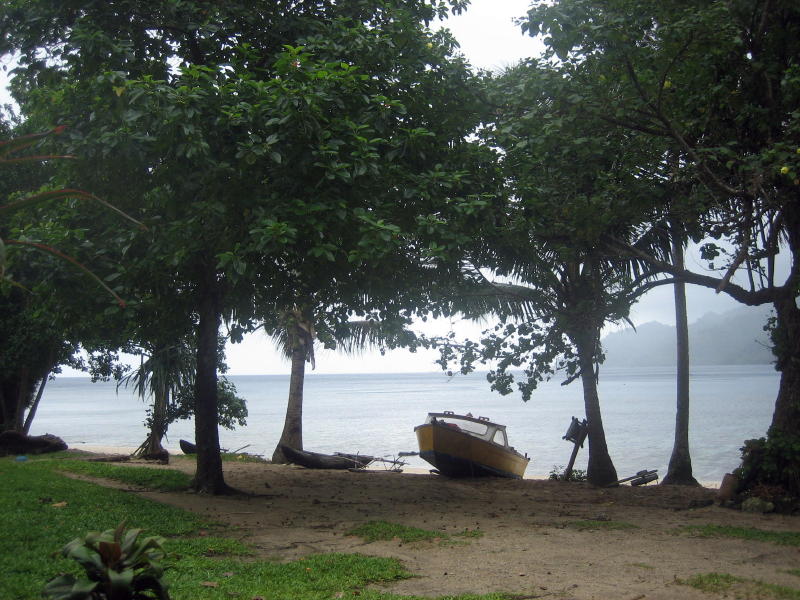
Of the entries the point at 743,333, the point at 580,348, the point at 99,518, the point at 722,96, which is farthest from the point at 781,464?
the point at 743,333

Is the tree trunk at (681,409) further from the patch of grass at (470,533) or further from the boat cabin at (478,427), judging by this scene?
the patch of grass at (470,533)

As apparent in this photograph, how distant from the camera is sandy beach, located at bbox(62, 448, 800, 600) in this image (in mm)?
6660

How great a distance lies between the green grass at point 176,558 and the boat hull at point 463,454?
9.95m

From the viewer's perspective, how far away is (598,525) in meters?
9.95

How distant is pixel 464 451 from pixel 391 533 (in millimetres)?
10474

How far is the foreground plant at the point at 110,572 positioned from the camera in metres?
3.92

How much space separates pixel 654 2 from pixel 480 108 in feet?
10.0

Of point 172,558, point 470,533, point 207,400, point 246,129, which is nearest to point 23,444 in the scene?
point 207,400

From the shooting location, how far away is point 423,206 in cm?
1015

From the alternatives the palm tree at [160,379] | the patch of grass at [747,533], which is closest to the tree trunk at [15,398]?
the palm tree at [160,379]

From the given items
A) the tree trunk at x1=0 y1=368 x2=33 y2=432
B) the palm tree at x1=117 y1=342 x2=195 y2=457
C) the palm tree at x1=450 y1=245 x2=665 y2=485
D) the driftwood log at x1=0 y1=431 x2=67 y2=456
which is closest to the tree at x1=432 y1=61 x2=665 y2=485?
the palm tree at x1=450 y1=245 x2=665 y2=485

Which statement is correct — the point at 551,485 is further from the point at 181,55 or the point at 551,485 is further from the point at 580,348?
the point at 181,55

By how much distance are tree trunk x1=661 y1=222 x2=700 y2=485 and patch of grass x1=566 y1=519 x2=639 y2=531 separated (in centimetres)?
718

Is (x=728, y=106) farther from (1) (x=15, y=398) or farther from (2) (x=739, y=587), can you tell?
(1) (x=15, y=398)
